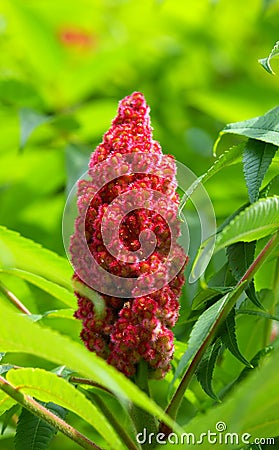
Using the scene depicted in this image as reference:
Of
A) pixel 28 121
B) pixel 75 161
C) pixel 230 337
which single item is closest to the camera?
pixel 230 337

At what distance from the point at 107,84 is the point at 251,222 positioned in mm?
2533

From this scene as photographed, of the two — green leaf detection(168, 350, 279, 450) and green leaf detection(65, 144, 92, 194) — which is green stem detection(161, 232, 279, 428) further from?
green leaf detection(65, 144, 92, 194)

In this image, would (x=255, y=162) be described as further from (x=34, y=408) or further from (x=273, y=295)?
(x=34, y=408)

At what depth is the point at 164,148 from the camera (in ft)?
9.33

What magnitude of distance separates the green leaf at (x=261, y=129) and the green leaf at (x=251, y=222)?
0.17m

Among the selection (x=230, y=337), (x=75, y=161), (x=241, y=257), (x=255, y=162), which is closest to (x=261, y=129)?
(x=255, y=162)

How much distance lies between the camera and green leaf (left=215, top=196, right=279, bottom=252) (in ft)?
3.40

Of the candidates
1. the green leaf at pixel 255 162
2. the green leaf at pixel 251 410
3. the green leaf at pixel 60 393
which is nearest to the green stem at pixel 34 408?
the green leaf at pixel 60 393

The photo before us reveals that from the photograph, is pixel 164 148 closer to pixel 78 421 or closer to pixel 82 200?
pixel 78 421

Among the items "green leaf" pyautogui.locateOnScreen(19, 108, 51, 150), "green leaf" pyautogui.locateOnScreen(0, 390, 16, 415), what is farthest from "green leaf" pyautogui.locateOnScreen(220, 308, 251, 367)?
"green leaf" pyautogui.locateOnScreen(19, 108, 51, 150)

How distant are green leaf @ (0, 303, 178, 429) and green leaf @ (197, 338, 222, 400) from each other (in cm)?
33

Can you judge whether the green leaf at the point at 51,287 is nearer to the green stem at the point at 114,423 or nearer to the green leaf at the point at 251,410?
the green stem at the point at 114,423

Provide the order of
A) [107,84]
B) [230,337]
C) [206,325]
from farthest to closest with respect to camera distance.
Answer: [107,84] → [230,337] → [206,325]

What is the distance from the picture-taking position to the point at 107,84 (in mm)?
3533
